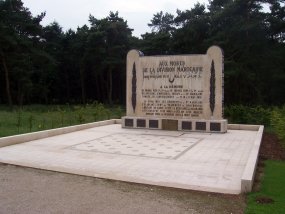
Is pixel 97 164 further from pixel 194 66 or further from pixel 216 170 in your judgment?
pixel 194 66

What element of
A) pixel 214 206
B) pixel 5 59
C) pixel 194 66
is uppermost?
pixel 5 59

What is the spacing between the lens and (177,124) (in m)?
14.0

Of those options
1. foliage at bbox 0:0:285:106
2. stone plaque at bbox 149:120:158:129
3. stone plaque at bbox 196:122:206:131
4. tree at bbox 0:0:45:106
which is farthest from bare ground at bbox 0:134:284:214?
tree at bbox 0:0:45:106

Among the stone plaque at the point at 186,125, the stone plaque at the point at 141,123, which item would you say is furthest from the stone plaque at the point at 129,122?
the stone plaque at the point at 186,125

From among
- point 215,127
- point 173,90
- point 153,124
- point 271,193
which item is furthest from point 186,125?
point 271,193

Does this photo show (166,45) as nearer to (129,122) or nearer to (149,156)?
(129,122)

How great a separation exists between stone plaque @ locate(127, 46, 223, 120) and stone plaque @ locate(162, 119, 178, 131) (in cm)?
32

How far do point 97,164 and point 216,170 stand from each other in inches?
93.7

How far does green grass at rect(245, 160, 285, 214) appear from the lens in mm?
4934

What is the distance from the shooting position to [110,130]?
13836mm

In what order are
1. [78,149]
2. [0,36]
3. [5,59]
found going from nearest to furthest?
[78,149]
[0,36]
[5,59]

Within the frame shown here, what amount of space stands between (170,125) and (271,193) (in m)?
8.41

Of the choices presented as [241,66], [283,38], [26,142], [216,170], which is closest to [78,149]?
[26,142]

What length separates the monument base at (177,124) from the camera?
44.2ft
